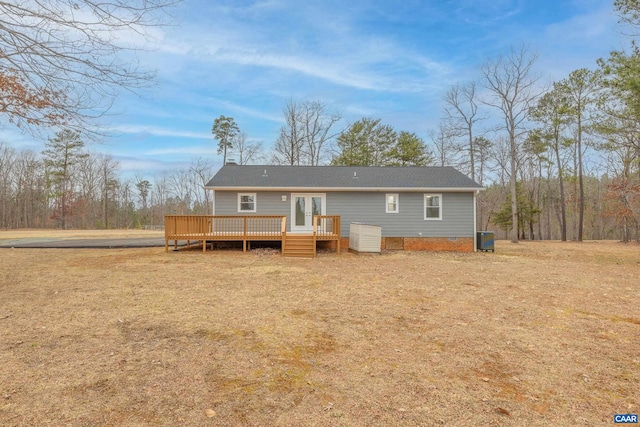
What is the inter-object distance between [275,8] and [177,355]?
9873 millimetres

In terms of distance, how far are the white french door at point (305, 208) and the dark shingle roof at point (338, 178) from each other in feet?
1.89

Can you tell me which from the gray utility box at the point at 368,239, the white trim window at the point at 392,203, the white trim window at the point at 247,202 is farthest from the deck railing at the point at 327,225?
the white trim window at the point at 247,202

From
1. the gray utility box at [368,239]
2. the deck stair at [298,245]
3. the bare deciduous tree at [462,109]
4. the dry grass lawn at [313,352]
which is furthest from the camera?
the bare deciduous tree at [462,109]

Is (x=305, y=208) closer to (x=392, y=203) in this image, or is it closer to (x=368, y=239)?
(x=368, y=239)

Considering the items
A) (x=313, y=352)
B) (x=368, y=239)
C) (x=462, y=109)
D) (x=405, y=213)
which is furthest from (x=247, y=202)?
(x=462, y=109)

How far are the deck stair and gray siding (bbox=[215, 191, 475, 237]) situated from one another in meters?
2.08

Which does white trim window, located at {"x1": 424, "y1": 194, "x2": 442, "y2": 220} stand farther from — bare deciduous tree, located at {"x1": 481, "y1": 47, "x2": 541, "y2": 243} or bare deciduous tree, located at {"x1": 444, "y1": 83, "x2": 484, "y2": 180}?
bare deciduous tree, located at {"x1": 444, "y1": 83, "x2": 484, "y2": 180}

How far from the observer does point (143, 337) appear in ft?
12.7

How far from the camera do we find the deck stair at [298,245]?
11.5m

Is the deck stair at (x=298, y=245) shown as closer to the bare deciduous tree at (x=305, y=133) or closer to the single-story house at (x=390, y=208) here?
the single-story house at (x=390, y=208)

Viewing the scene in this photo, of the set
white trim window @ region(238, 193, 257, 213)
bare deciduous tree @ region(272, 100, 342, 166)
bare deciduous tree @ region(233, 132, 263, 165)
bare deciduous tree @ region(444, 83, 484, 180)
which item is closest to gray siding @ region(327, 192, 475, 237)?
white trim window @ region(238, 193, 257, 213)

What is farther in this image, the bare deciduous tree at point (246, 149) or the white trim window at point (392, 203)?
the bare deciduous tree at point (246, 149)

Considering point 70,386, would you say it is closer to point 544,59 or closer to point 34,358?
point 34,358

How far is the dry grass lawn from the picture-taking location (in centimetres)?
246
